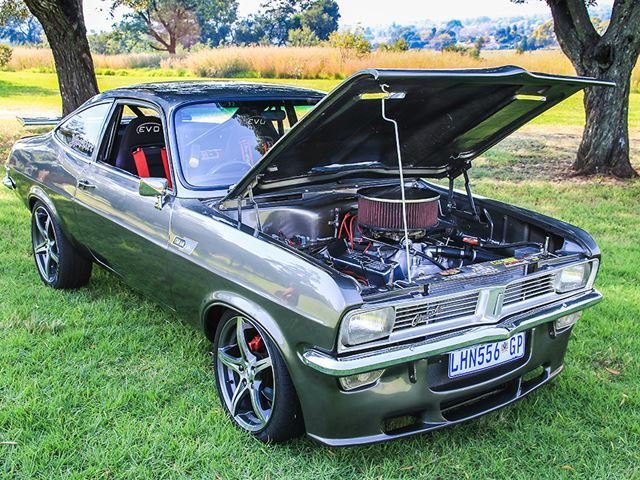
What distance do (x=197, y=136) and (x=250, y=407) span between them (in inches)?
62.6

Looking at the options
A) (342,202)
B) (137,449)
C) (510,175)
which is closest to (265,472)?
(137,449)

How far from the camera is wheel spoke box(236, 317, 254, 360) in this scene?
295 centimetres

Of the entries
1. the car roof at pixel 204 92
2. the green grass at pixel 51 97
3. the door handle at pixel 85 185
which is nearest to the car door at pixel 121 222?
the door handle at pixel 85 185

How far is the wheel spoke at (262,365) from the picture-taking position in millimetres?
2801

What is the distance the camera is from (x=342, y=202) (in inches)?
148

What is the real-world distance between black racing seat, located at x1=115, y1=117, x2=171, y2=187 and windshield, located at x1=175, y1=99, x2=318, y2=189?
18.3 inches

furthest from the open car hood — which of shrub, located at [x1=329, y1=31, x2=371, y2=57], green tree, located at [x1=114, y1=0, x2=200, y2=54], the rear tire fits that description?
green tree, located at [x1=114, y1=0, x2=200, y2=54]

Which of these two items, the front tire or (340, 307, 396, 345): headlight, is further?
the front tire

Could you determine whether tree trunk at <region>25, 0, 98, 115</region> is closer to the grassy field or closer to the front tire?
the grassy field

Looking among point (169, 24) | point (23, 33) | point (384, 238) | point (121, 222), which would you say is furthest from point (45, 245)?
point (23, 33)

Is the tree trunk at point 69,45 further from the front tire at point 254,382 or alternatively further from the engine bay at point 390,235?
the front tire at point 254,382

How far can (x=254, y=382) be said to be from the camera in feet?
9.70

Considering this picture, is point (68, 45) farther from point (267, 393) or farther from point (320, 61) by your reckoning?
point (320, 61)

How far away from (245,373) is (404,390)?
837 millimetres
